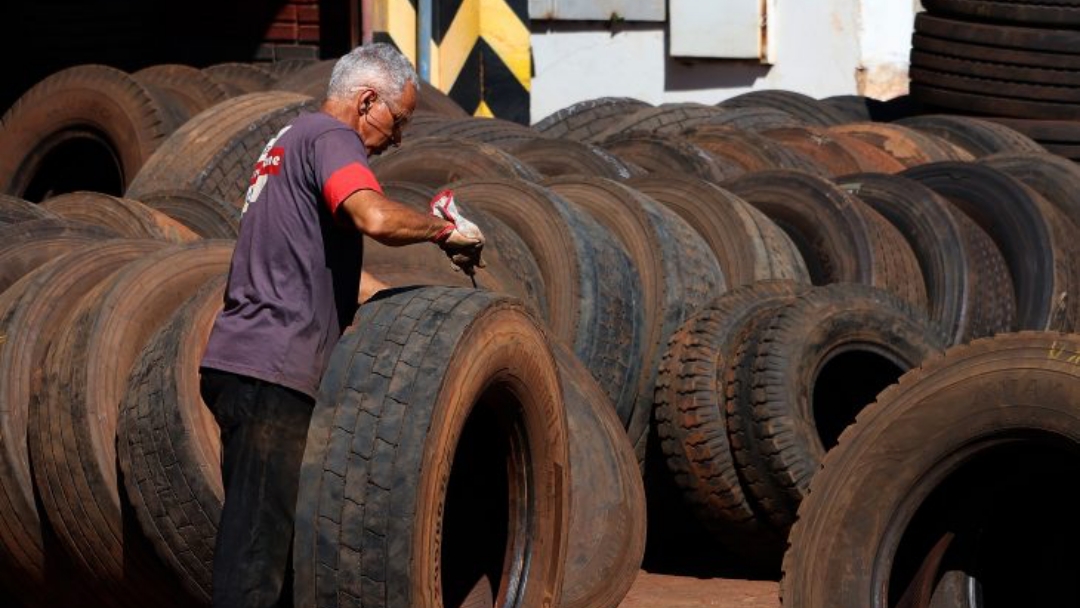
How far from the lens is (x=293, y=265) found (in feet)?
15.0

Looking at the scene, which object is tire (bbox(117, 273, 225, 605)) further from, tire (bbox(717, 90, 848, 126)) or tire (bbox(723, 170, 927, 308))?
tire (bbox(717, 90, 848, 126))

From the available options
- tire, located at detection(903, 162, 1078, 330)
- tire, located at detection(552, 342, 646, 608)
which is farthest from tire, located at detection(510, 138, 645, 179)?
tire, located at detection(552, 342, 646, 608)

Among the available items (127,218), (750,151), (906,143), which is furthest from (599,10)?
(127,218)

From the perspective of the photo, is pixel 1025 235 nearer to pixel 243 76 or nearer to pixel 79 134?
pixel 79 134

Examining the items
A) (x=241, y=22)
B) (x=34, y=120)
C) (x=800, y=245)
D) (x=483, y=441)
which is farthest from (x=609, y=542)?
(x=241, y=22)

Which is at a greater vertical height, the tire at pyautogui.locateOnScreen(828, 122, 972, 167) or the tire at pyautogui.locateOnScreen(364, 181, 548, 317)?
the tire at pyautogui.locateOnScreen(364, 181, 548, 317)

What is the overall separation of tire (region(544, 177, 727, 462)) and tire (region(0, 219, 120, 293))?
1829mm

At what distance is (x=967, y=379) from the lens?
4883 millimetres

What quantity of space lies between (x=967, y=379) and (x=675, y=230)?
2.72 meters

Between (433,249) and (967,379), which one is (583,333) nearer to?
(433,249)

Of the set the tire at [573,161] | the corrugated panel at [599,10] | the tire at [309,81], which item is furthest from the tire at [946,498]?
the corrugated panel at [599,10]

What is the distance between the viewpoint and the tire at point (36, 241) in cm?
632

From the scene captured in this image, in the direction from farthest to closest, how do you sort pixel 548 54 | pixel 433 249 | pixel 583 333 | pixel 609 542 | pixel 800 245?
pixel 548 54 → pixel 800 245 → pixel 583 333 → pixel 433 249 → pixel 609 542

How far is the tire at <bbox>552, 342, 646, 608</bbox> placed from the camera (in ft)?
18.7
